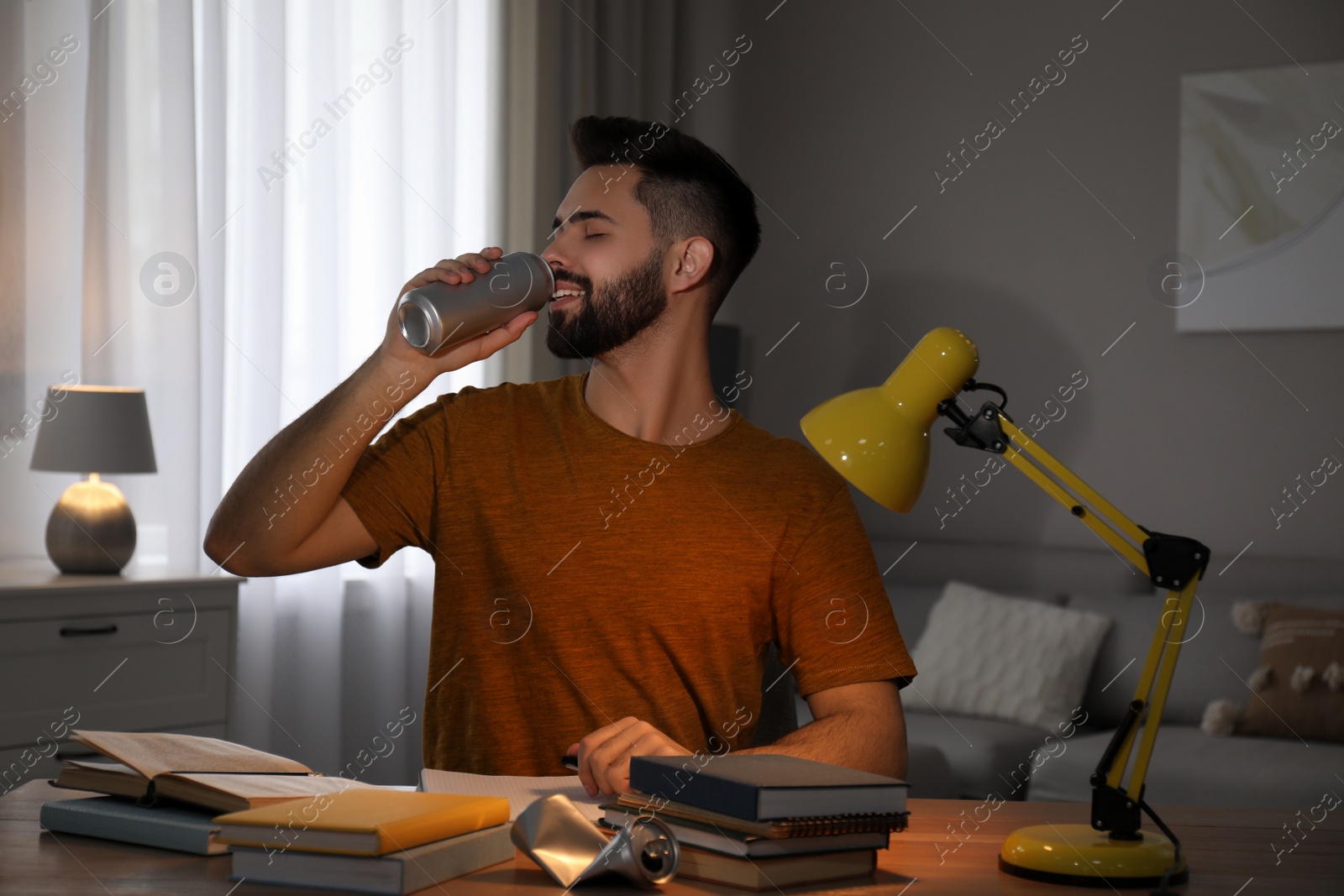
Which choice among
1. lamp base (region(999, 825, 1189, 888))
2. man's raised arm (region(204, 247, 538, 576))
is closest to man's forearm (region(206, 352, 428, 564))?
man's raised arm (region(204, 247, 538, 576))

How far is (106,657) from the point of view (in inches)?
91.0

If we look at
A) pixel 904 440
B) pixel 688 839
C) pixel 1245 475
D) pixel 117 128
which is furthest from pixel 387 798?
pixel 1245 475

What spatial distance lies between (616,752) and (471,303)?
408 millimetres

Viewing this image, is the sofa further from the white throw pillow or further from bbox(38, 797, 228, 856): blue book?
bbox(38, 797, 228, 856): blue book

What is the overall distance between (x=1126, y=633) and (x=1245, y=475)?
645 mm

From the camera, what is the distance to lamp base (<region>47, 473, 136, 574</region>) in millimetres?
2369

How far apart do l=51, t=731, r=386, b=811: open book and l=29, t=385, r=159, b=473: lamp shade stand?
144cm

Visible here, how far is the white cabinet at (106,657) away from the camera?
7.09 feet

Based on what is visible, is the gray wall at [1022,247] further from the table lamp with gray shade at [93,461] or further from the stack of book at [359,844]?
the stack of book at [359,844]

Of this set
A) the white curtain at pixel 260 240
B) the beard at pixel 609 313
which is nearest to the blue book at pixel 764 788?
the beard at pixel 609 313

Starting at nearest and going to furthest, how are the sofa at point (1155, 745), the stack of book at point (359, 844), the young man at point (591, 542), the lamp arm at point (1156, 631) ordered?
the stack of book at point (359, 844)
the lamp arm at point (1156, 631)
the young man at point (591, 542)
the sofa at point (1155, 745)

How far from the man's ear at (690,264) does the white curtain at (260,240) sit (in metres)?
1.51

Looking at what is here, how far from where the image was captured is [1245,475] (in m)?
3.28

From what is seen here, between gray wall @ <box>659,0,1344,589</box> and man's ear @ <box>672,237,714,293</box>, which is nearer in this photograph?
man's ear @ <box>672,237,714,293</box>
